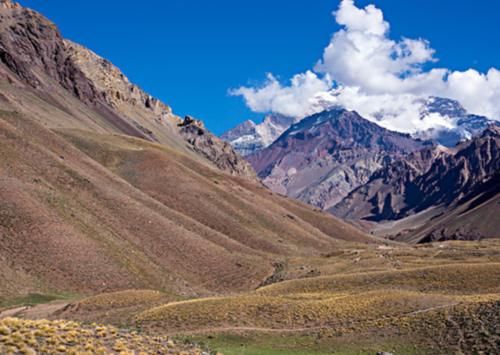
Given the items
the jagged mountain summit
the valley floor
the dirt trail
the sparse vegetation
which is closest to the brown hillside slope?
the jagged mountain summit

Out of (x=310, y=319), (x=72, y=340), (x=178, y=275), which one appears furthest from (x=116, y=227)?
(x=72, y=340)

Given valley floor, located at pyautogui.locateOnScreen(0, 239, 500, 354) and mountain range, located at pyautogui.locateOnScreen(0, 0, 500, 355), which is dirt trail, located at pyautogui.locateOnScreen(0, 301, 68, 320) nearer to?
valley floor, located at pyautogui.locateOnScreen(0, 239, 500, 354)

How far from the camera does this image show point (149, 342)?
96.8ft

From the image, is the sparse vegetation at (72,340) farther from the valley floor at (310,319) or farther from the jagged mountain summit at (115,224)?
the jagged mountain summit at (115,224)

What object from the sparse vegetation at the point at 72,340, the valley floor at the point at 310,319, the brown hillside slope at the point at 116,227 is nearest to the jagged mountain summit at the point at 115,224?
the brown hillside slope at the point at 116,227

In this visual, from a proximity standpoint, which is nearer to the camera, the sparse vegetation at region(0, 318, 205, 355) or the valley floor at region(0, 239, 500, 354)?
the sparse vegetation at region(0, 318, 205, 355)

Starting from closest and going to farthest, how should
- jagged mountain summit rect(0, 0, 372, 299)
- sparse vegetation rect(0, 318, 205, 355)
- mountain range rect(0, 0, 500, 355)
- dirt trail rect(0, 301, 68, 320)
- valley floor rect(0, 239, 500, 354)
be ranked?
sparse vegetation rect(0, 318, 205, 355) → valley floor rect(0, 239, 500, 354) → mountain range rect(0, 0, 500, 355) → dirt trail rect(0, 301, 68, 320) → jagged mountain summit rect(0, 0, 372, 299)

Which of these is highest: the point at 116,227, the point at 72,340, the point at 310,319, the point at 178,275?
the point at 310,319

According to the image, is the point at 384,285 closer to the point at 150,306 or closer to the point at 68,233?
the point at 150,306

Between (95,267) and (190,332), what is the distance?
101 feet

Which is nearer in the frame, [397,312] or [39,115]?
[397,312]

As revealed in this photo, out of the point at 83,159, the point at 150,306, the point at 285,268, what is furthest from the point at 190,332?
the point at 83,159

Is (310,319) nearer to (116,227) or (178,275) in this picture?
(178,275)

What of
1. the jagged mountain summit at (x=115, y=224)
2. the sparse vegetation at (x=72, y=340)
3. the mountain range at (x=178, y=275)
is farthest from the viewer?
the jagged mountain summit at (x=115, y=224)
